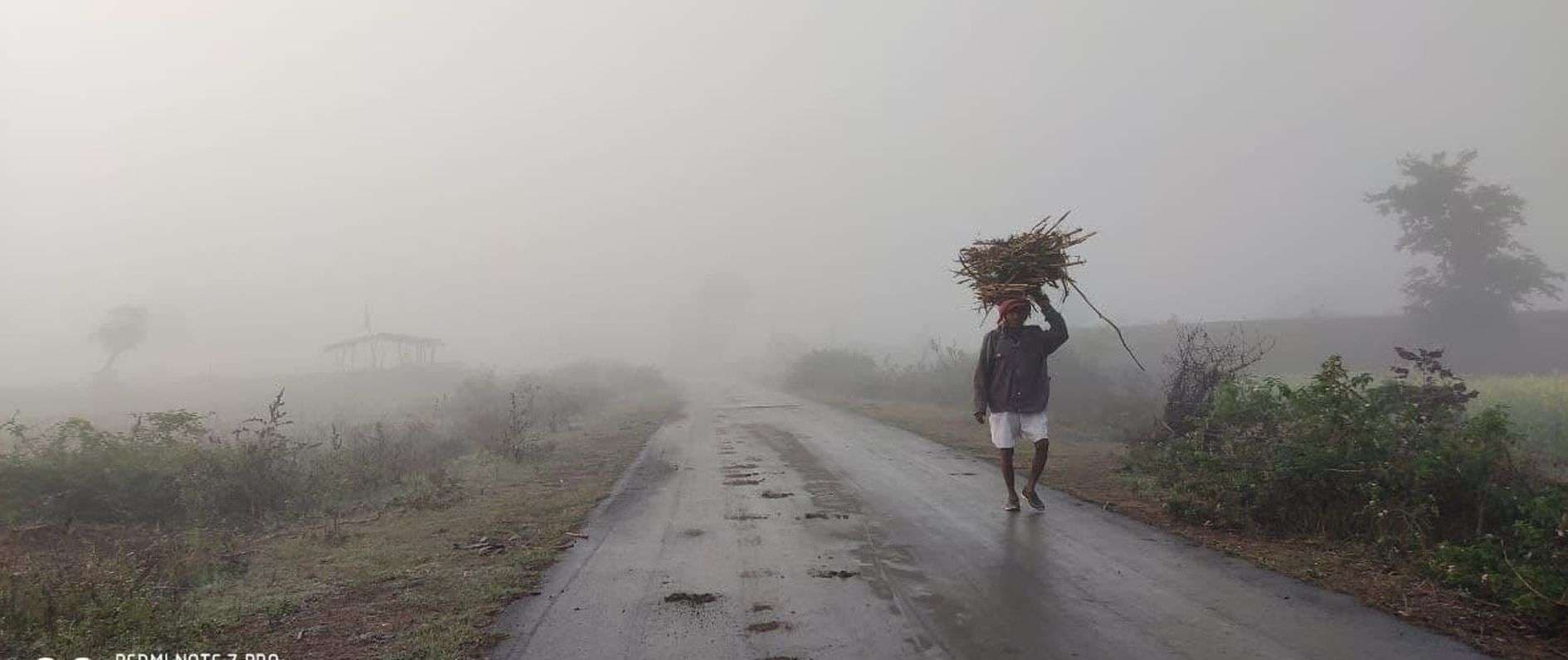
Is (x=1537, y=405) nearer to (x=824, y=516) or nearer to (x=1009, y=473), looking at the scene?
(x=1009, y=473)

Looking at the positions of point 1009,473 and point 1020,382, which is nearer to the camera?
point 1020,382

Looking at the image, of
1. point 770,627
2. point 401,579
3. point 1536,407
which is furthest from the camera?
point 1536,407

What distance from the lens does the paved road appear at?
399 cm

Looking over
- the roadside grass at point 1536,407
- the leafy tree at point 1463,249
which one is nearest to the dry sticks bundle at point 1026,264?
the roadside grass at point 1536,407

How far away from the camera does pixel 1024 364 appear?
7570 millimetres

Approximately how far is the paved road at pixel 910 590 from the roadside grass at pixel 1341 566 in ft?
0.65

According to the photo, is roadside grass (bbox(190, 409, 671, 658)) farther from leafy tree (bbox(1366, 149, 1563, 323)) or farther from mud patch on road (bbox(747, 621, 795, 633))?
leafy tree (bbox(1366, 149, 1563, 323))

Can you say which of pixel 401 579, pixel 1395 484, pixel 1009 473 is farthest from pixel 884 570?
pixel 1395 484

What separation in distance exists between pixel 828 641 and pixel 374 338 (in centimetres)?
5662

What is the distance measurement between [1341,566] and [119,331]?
6323cm

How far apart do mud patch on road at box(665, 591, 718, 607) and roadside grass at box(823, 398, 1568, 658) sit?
3901 millimetres

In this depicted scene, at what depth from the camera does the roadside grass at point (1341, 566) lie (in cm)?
400

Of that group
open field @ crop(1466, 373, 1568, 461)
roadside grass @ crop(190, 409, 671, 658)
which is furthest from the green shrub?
roadside grass @ crop(190, 409, 671, 658)

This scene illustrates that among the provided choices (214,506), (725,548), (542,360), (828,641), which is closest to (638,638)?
(828,641)
